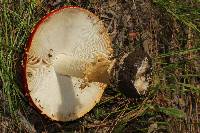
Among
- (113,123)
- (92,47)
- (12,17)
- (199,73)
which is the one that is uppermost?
(12,17)

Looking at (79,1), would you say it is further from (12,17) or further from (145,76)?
(145,76)

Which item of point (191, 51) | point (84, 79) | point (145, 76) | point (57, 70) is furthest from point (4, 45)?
point (191, 51)

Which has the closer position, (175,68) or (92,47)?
(92,47)

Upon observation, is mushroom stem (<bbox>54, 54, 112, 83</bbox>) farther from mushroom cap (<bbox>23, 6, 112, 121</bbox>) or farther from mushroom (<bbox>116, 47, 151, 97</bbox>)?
mushroom (<bbox>116, 47, 151, 97</bbox>)

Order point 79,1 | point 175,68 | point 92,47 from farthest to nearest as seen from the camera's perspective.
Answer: point 175,68
point 79,1
point 92,47

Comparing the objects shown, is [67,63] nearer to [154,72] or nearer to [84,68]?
[84,68]

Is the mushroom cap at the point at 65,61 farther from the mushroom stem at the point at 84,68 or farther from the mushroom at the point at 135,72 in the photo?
the mushroom at the point at 135,72

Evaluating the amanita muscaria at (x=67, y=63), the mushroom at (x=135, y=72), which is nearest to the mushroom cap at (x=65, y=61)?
the amanita muscaria at (x=67, y=63)

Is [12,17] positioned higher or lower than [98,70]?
higher
